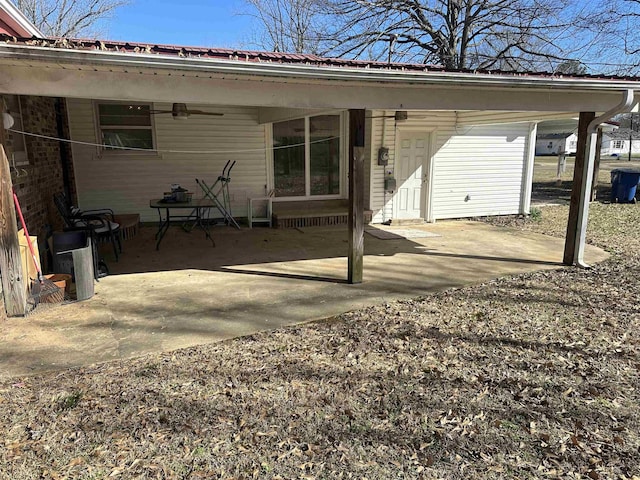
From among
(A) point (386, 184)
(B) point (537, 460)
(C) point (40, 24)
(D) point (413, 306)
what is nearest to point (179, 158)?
(A) point (386, 184)

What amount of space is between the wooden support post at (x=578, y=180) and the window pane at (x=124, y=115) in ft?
23.9

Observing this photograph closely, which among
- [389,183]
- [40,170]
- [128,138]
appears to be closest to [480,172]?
[389,183]

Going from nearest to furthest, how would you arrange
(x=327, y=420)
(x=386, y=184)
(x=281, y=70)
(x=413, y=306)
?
(x=327, y=420), (x=281, y=70), (x=413, y=306), (x=386, y=184)

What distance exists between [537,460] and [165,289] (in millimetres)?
4155

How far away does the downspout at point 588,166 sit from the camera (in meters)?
5.33

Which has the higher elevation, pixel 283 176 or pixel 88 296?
pixel 283 176

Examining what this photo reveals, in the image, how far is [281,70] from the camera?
3879 mm

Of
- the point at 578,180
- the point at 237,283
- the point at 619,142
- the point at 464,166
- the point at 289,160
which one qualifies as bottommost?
the point at 237,283

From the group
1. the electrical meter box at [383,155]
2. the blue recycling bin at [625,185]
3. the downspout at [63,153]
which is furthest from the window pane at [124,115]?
the blue recycling bin at [625,185]

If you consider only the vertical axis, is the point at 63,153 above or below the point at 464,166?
above

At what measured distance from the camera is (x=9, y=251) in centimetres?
405

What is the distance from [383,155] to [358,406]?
6949mm

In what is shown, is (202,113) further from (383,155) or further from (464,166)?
(464,166)

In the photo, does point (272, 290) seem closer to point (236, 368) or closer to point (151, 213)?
point (236, 368)
